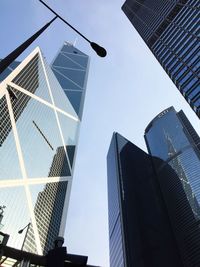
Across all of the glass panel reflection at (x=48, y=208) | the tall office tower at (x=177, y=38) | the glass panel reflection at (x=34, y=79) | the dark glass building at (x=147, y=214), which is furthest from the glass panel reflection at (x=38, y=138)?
the tall office tower at (x=177, y=38)

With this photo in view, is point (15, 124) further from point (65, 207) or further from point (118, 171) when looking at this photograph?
point (118, 171)

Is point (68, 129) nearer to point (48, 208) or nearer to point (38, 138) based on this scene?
point (38, 138)

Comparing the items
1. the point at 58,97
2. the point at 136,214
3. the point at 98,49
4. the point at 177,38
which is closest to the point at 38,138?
the point at 58,97

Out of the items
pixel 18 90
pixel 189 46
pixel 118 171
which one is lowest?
pixel 118 171

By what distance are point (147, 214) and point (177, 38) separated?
6828 cm

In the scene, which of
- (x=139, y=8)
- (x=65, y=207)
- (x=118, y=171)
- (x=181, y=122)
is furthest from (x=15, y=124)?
(x=181, y=122)

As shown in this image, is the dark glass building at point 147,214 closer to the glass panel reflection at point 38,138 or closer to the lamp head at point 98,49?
the glass panel reflection at point 38,138

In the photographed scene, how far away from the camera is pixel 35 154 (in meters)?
122

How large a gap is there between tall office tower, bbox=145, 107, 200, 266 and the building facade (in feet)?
9.60

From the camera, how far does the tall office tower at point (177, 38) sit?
87.8 metres

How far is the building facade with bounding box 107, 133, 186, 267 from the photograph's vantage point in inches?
4488

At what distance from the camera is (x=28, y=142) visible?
382 ft

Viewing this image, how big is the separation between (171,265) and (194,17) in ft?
254

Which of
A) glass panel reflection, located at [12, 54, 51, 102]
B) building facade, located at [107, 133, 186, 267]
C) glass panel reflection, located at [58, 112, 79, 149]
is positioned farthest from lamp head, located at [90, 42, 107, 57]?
glass panel reflection, located at [58, 112, 79, 149]
